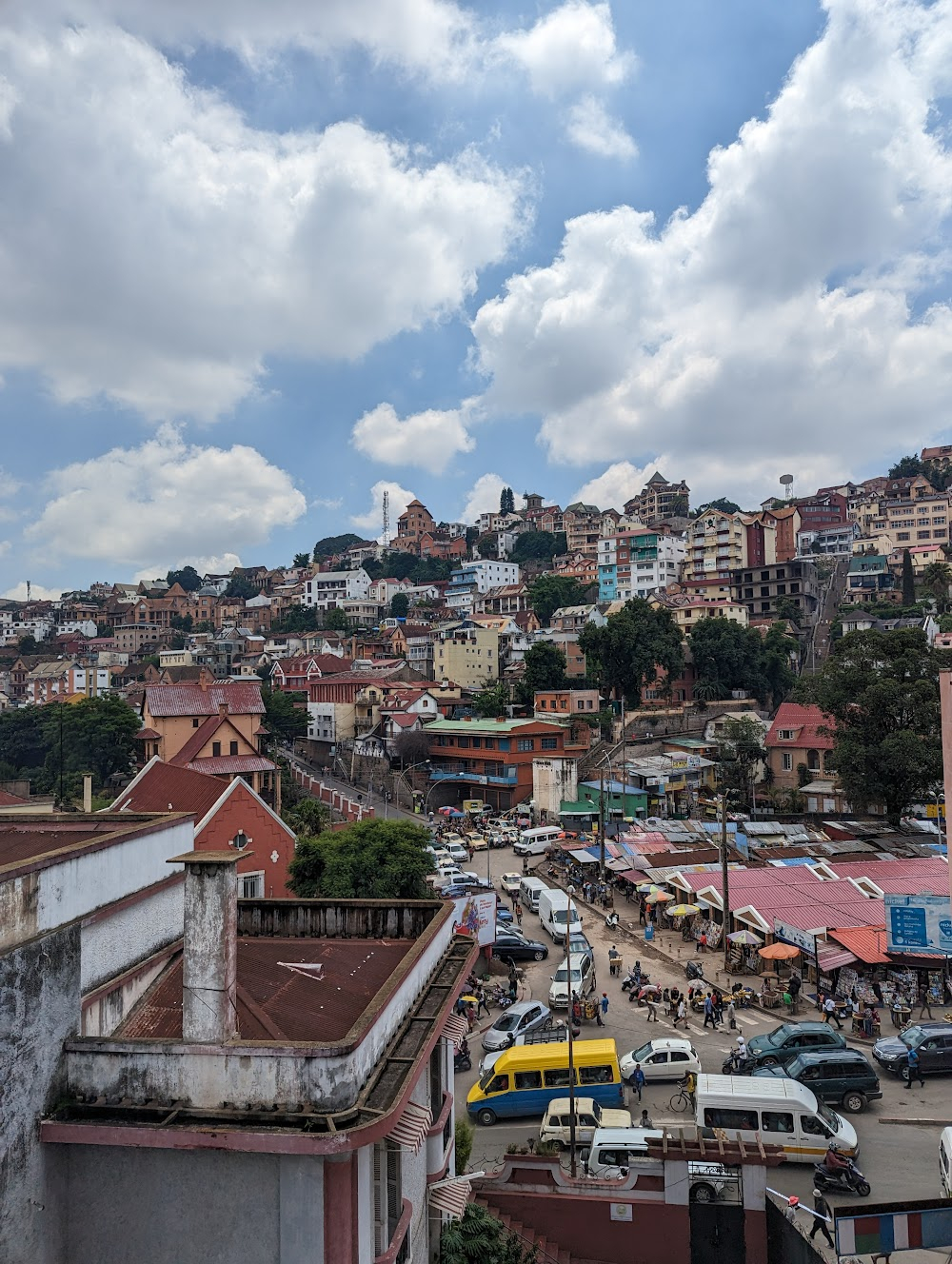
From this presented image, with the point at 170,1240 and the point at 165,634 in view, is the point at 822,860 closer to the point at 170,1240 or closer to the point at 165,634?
the point at 170,1240

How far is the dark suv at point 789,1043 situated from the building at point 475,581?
81.3m

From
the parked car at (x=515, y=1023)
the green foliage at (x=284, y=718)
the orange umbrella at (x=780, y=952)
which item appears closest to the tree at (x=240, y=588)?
the green foliage at (x=284, y=718)

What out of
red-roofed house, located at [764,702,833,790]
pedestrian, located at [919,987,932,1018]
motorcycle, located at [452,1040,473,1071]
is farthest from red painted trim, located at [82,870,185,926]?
red-roofed house, located at [764,702,833,790]

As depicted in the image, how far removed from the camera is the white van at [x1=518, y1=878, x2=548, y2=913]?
92.7 ft

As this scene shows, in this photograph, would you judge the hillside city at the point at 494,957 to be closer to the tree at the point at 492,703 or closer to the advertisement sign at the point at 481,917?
the advertisement sign at the point at 481,917

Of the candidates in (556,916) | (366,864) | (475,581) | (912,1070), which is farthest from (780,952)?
(475,581)

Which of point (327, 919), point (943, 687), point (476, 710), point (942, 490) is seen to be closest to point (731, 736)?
point (476, 710)

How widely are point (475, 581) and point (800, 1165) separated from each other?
90.6 metres

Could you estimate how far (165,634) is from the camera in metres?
113

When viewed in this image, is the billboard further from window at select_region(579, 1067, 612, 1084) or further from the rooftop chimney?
the rooftop chimney

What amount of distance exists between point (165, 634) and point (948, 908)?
108098mm

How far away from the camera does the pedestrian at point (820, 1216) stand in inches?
393

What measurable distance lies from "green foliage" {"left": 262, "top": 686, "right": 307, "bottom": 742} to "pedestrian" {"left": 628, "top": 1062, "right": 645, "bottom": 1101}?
173 feet

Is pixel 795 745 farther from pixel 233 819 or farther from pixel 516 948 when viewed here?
pixel 233 819
